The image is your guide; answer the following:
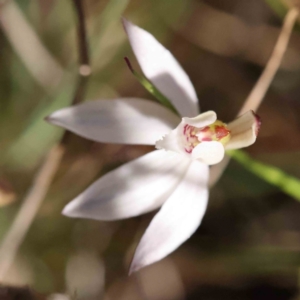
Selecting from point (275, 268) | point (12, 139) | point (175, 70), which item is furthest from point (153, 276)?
point (175, 70)

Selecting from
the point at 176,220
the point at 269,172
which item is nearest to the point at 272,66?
the point at 269,172

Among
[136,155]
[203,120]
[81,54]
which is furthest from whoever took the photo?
[136,155]

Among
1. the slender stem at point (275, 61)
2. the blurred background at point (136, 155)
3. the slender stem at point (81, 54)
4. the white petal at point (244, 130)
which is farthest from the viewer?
the blurred background at point (136, 155)

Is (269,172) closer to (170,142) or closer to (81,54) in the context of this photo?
(170,142)

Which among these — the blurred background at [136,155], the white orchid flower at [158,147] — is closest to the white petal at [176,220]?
the white orchid flower at [158,147]

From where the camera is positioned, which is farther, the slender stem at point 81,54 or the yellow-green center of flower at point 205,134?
the slender stem at point 81,54

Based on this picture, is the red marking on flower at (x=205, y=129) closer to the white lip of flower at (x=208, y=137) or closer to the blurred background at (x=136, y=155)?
the white lip of flower at (x=208, y=137)

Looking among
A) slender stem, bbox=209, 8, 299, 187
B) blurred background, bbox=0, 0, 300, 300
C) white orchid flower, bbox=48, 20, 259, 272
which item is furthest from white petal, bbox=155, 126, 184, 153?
blurred background, bbox=0, 0, 300, 300
